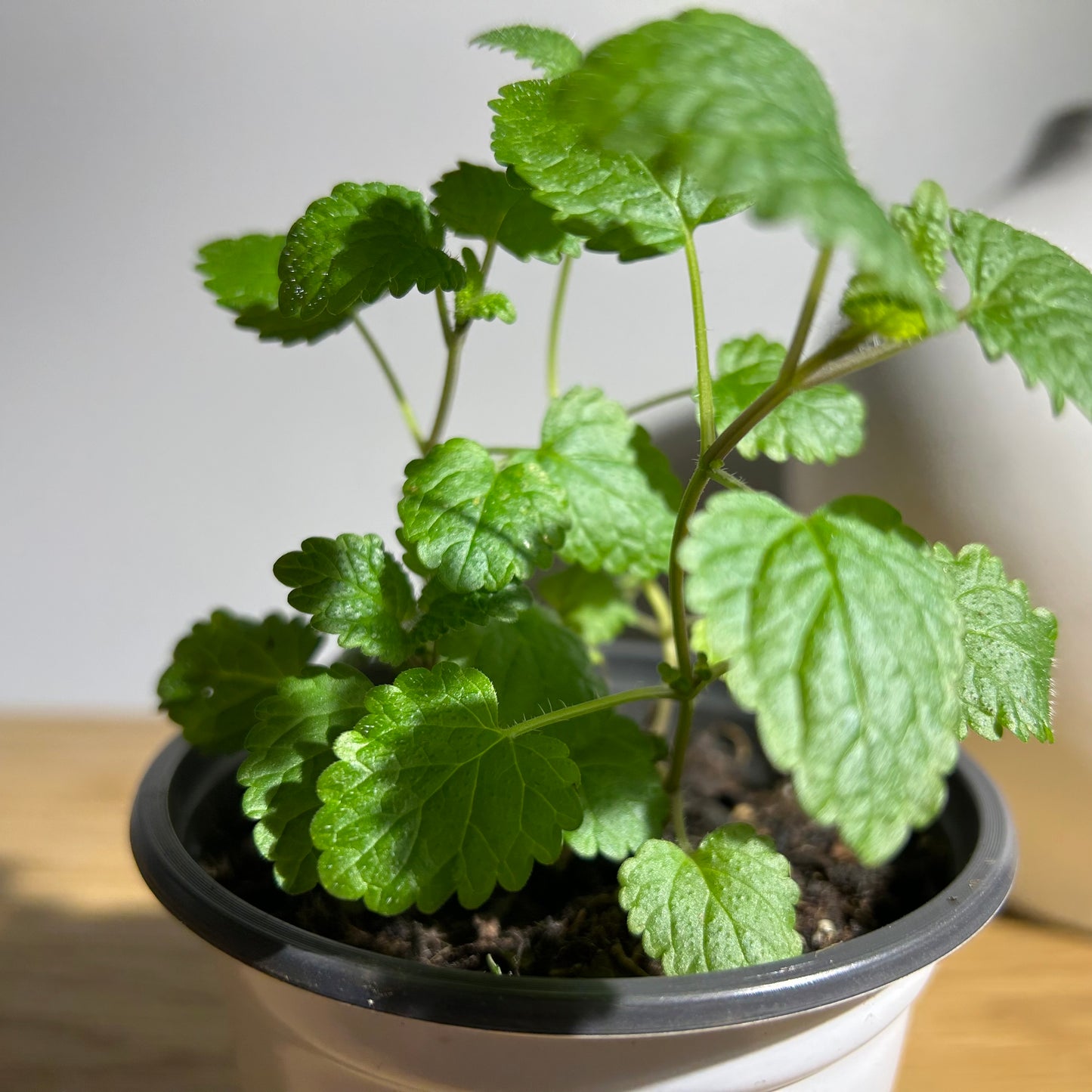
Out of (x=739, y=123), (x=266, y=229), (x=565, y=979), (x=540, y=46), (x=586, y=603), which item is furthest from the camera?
(x=266, y=229)

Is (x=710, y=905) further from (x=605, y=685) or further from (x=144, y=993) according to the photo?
(x=144, y=993)

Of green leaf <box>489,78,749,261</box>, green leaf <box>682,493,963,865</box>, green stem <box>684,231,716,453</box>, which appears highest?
green leaf <box>489,78,749,261</box>

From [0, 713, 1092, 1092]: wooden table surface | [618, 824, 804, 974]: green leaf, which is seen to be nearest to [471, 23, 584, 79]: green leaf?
[618, 824, 804, 974]: green leaf

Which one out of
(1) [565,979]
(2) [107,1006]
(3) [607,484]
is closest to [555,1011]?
(1) [565,979]

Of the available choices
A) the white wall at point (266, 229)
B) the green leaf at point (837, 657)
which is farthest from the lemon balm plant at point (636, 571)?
the white wall at point (266, 229)

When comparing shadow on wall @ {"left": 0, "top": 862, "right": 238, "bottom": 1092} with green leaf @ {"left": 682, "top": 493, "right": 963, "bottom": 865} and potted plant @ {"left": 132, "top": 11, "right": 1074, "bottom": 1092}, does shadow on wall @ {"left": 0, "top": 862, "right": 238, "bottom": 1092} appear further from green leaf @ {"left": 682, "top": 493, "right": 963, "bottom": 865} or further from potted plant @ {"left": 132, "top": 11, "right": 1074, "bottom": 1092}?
green leaf @ {"left": 682, "top": 493, "right": 963, "bottom": 865}
